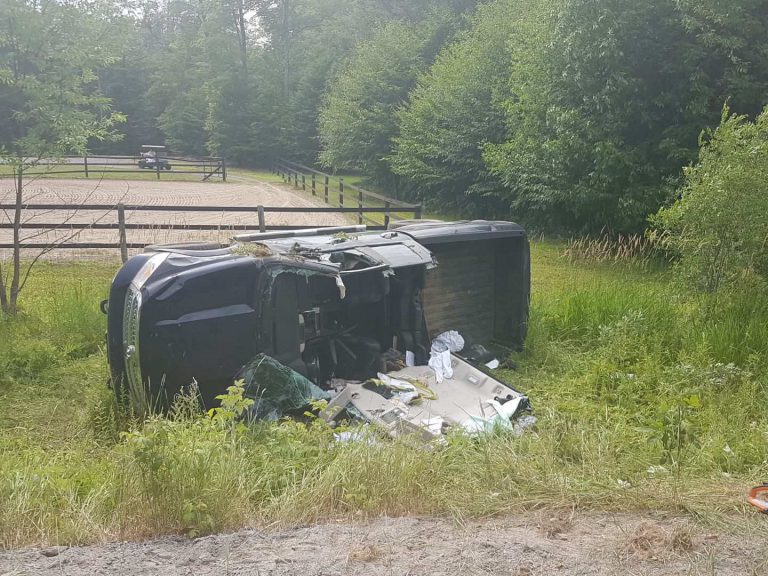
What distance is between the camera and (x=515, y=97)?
19.1m

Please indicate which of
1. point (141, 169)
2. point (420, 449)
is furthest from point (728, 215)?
point (141, 169)

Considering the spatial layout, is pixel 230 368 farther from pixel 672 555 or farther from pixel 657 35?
pixel 657 35

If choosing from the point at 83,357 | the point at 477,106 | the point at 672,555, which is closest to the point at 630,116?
the point at 477,106

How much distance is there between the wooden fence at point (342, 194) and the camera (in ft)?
→ 53.9

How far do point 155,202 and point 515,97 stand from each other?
11757 mm

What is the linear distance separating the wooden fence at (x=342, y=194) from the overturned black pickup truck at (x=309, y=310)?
22.1ft

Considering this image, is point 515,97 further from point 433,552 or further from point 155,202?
point 433,552

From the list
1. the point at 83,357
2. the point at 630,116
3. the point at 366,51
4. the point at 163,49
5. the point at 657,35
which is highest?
the point at 163,49

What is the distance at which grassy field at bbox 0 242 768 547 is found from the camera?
3.36m

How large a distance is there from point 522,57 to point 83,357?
1327cm

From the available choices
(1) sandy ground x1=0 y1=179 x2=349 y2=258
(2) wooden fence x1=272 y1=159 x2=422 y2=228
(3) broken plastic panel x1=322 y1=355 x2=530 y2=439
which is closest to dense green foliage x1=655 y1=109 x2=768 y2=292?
(3) broken plastic panel x1=322 y1=355 x2=530 y2=439

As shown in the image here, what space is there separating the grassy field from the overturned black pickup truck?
422 mm

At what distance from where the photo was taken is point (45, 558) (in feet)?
9.43

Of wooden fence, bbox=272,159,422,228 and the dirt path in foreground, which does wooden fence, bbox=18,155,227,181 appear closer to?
wooden fence, bbox=272,159,422,228
